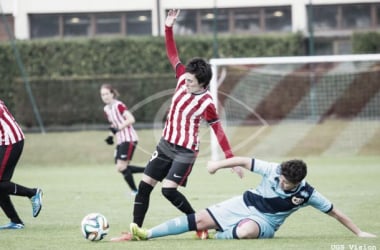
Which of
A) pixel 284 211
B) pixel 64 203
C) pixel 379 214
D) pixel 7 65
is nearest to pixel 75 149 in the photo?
pixel 7 65

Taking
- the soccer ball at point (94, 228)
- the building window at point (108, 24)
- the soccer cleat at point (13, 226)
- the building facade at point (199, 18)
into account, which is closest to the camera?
the soccer ball at point (94, 228)

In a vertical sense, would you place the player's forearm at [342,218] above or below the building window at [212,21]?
below

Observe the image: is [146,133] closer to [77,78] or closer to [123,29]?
[77,78]

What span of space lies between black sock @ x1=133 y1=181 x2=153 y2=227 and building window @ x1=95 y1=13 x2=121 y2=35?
993 inches

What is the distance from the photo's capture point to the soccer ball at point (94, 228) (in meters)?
8.84

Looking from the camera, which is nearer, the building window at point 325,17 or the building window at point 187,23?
the building window at point 325,17

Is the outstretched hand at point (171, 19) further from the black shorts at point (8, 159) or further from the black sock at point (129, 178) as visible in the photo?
the black sock at point (129, 178)

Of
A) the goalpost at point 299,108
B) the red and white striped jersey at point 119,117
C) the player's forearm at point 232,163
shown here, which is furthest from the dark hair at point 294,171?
the goalpost at point 299,108

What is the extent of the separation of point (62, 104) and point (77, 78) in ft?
3.01

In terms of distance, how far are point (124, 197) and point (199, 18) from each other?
1982 cm

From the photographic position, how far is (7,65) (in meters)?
29.0

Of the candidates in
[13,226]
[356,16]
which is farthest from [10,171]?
[356,16]

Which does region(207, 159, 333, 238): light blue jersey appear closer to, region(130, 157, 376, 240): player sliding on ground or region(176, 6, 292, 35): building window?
region(130, 157, 376, 240): player sliding on ground

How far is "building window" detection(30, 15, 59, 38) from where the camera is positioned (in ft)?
111
